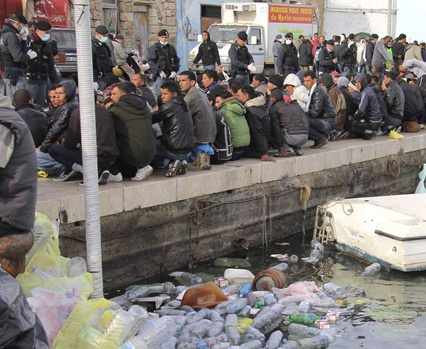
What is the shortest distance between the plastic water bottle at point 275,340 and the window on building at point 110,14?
19189 mm

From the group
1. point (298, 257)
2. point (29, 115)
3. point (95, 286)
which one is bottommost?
point (298, 257)

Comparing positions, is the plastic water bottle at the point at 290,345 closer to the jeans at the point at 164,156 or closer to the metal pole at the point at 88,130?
the metal pole at the point at 88,130

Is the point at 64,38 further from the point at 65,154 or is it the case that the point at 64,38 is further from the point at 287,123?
the point at 65,154

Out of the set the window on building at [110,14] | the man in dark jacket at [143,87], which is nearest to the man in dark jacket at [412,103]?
the man in dark jacket at [143,87]

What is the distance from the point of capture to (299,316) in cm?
724

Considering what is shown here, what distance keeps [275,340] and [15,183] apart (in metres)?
3.20

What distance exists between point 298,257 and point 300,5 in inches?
832

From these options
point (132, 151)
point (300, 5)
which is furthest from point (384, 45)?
point (132, 151)

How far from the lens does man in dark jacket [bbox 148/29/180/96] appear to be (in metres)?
14.3

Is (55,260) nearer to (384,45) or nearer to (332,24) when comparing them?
(384,45)

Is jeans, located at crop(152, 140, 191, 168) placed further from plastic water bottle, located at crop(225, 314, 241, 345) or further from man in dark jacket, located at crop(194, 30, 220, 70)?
man in dark jacket, located at crop(194, 30, 220, 70)

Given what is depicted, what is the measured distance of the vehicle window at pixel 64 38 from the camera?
59.6 ft

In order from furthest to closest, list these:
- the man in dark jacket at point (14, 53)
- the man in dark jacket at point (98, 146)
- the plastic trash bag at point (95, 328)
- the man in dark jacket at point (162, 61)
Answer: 1. the man in dark jacket at point (162, 61)
2. the man in dark jacket at point (14, 53)
3. the man in dark jacket at point (98, 146)
4. the plastic trash bag at point (95, 328)

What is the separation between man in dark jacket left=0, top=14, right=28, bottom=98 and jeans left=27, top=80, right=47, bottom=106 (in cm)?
14
